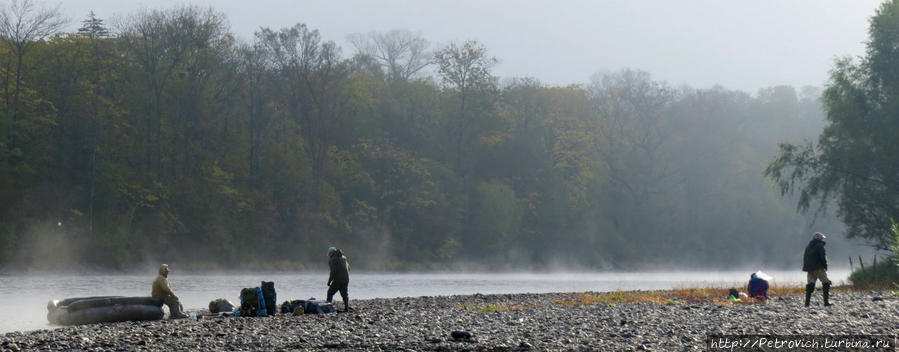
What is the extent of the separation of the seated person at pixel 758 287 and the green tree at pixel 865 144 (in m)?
18.6

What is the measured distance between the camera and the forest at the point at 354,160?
202 ft

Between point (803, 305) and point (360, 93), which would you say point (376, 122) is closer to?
point (360, 93)

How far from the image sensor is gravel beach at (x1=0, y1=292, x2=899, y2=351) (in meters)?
18.9

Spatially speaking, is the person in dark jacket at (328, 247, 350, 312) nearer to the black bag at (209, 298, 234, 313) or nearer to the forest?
the black bag at (209, 298, 234, 313)

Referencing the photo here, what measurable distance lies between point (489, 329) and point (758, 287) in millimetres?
11894

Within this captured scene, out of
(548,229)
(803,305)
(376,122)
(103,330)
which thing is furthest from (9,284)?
(548,229)

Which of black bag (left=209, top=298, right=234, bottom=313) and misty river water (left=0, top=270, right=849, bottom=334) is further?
misty river water (left=0, top=270, right=849, bottom=334)

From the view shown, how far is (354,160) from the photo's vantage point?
3159 inches

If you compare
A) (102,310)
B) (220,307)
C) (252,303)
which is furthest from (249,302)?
(102,310)

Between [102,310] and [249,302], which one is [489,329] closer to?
[249,302]

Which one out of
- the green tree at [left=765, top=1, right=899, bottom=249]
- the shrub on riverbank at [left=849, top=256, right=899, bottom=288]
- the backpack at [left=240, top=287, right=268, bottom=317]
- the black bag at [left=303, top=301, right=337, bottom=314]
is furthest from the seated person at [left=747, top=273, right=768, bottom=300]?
the green tree at [left=765, top=1, right=899, bottom=249]

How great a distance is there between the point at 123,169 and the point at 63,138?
3.96m

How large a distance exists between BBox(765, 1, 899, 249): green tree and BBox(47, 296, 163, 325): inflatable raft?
104 feet

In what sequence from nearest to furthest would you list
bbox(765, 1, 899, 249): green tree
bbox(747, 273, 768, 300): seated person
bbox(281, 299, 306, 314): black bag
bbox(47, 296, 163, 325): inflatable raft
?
bbox(47, 296, 163, 325): inflatable raft < bbox(281, 299, 306, 314): black bag < bbox(747, 273, 768, 300): seated person < bbox(765, 1, 899, 249): green tree
